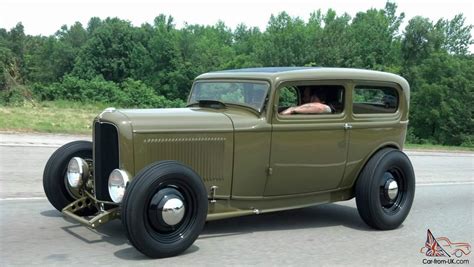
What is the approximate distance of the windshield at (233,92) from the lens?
5697 millimetres

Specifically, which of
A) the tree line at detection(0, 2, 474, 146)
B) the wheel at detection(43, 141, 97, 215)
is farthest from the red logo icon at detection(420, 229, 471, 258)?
the tree line at detection(0, 2, 474, 146)

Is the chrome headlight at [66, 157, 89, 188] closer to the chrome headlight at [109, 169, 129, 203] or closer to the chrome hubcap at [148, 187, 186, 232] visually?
the chrome headlight at [109, 169, 129, 203]

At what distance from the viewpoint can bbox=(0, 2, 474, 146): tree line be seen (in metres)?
43.3

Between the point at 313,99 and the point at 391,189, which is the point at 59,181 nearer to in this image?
the point at 313,99

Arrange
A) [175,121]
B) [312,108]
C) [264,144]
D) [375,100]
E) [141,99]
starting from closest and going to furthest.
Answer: [175,121]
[264,144]
[312,108]
[375,100]
[141,99]

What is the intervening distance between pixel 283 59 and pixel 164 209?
52.0 metres

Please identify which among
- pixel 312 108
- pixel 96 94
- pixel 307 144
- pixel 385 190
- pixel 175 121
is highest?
pixel 312 108

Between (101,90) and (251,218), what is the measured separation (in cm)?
3715

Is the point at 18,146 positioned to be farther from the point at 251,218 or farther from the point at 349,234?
the point at 349,234

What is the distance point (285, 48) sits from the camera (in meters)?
56.9

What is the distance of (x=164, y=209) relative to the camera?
463 cm

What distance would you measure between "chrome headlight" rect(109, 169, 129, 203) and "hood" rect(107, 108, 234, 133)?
410 mm

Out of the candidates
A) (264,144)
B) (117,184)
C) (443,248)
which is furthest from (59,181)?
(443,248)

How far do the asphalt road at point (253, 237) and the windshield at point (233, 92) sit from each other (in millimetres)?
1393
